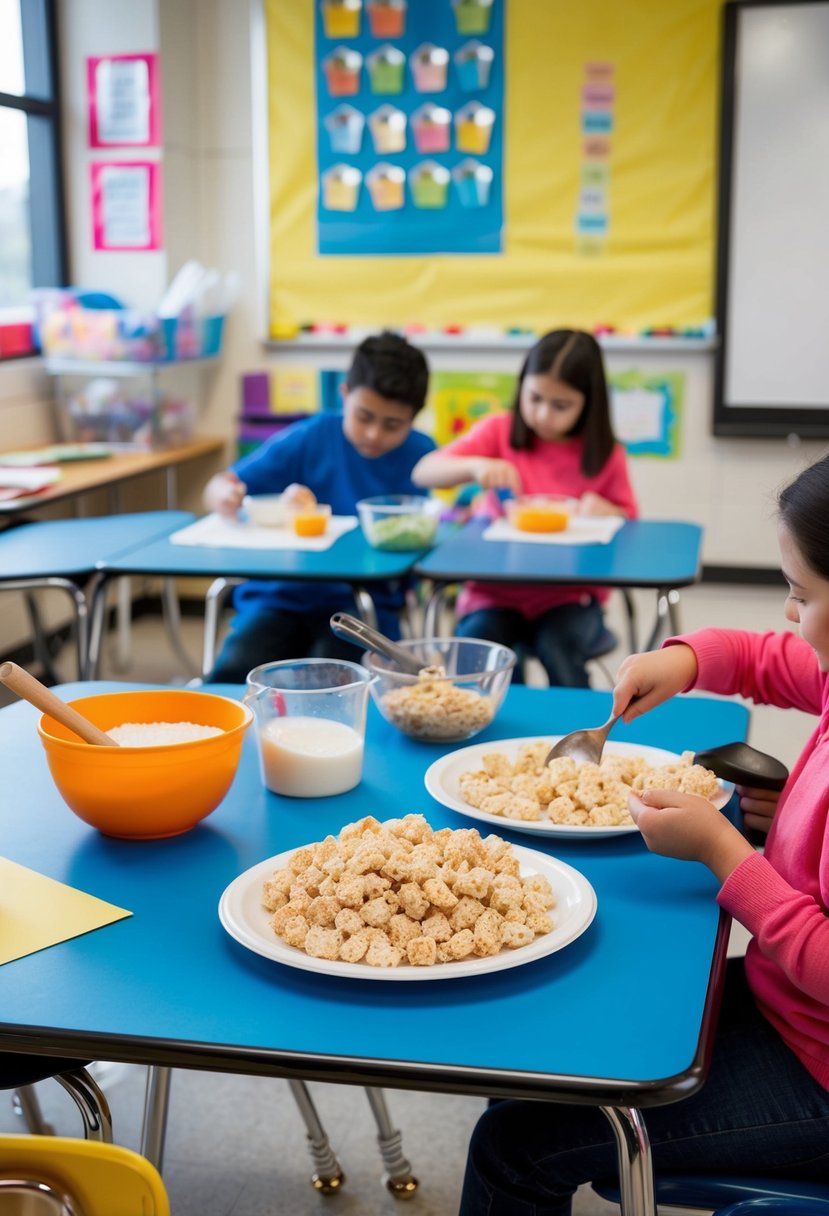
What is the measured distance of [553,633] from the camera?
2.75 meters

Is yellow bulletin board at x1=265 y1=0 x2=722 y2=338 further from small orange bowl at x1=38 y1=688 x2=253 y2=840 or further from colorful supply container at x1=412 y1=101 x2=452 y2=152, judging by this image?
small orange bowl at x1=38 y1=688 x2=253 y2=840

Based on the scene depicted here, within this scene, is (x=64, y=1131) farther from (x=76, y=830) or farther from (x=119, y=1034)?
(x=119, y=1034)

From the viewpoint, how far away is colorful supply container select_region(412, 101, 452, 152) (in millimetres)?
4715

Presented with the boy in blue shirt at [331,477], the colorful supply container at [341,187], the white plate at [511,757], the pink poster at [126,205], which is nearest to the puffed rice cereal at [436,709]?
the white plate at [511,757]

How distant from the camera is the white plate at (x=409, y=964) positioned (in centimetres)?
92

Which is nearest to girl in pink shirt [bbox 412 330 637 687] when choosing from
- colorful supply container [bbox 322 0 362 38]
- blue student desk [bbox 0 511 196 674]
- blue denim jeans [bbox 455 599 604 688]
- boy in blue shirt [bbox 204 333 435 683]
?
blue denim jeans [bbox 455 599 604 688]

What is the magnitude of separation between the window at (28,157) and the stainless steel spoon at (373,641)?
3138 mm

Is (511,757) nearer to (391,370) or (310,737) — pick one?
(310,737)

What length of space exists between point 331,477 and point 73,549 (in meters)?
0.64

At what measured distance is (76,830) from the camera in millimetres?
1207

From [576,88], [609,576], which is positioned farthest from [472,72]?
[609,576]

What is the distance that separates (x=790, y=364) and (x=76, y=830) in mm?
4064

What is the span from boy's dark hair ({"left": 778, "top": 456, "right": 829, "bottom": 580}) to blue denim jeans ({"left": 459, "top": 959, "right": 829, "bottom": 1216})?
436 millimetres

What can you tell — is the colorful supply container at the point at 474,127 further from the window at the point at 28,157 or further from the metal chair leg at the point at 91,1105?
the metal chair leg at the point at 91,1105
